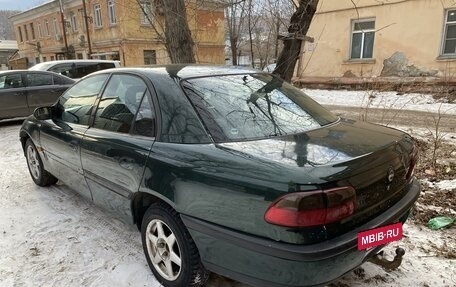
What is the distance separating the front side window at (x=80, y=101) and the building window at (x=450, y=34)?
12877mm

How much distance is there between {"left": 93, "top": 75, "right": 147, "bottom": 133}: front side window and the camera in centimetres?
278

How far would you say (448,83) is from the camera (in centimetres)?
1141

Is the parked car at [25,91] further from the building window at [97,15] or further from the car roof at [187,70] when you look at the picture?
the building window at [97,15]

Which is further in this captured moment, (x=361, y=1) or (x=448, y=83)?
(x=361, y=1)

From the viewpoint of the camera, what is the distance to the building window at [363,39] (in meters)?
13.9

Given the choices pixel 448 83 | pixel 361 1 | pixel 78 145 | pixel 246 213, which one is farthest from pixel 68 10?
pixel 246 213

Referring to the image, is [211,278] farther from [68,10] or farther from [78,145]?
Answer: [68,10]

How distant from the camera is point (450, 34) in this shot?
40.0ft

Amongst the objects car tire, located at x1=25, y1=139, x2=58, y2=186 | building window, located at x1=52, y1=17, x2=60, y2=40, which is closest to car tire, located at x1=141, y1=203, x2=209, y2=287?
car tire, located at x1=25, y1=139, x2=58, y2=186

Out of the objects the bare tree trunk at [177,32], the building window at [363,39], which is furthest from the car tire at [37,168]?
the building window at [363,39]

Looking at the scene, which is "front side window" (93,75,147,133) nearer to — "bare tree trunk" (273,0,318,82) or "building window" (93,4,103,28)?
"bare tree trunk" (273,0,318,82)

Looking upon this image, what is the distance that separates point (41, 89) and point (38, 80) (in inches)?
12.3

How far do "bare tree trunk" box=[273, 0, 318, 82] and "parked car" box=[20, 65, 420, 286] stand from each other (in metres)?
3.08

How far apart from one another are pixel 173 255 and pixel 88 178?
1.29 meters
